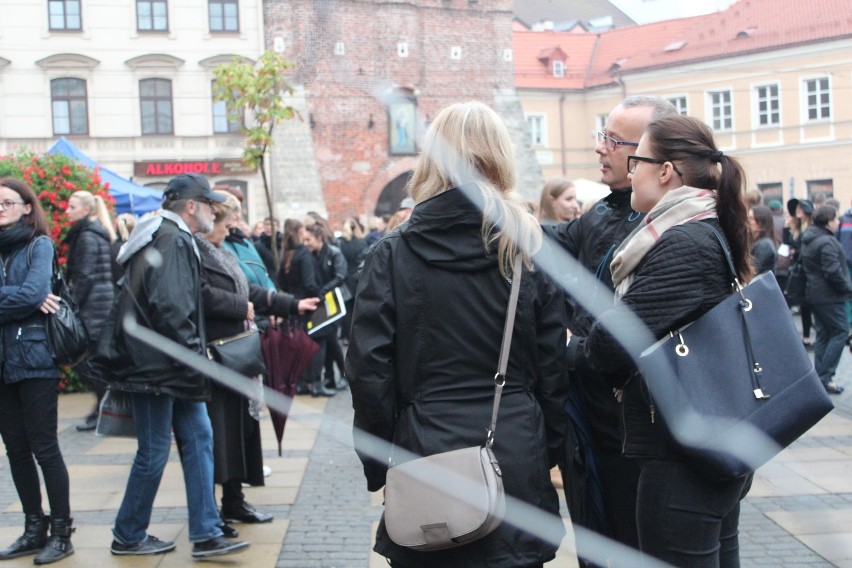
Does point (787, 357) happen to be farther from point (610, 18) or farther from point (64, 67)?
point (64, 67)

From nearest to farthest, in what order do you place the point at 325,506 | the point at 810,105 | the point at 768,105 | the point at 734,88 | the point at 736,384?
the point at 736,384 < the point at 325,506 < the point at 734,88 < the point at 810,105 < the point at 768,105

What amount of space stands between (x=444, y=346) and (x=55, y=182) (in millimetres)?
9117

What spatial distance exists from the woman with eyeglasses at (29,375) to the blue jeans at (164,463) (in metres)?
0.35

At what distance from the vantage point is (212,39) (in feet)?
100

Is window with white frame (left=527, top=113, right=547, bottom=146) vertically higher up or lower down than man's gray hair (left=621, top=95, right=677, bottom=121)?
higher up

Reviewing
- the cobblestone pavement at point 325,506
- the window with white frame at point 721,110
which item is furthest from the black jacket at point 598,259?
the window with white frame at point 721,110

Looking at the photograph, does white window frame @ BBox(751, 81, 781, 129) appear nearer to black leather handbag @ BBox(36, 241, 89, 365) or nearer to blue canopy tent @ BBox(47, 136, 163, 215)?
blue canopy tent @ BBox(47, 136, 163, 215)

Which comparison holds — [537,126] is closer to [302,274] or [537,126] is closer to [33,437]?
[302,274]

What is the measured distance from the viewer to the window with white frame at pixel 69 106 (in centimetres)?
2878

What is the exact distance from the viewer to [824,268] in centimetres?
1020

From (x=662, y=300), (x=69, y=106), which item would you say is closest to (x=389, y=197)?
(x=69, y=106)

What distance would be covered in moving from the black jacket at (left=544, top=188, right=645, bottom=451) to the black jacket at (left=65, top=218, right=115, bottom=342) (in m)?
5.30

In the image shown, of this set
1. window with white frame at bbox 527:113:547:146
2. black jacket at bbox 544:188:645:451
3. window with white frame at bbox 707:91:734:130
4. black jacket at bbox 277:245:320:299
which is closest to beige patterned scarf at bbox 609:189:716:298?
black jacket at bbox 544:188:645:451

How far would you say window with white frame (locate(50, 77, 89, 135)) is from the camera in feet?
94.4
